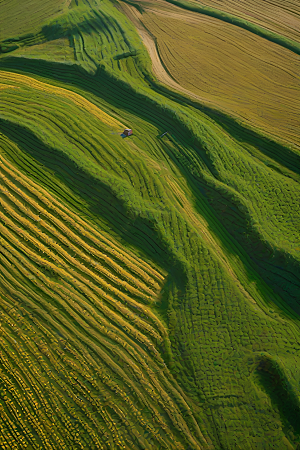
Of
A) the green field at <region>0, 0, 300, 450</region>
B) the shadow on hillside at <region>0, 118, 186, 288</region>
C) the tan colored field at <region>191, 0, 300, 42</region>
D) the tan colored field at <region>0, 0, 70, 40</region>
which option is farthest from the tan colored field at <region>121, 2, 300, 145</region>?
the shadow on hillside at <region>0, 118, 186, 288</region>

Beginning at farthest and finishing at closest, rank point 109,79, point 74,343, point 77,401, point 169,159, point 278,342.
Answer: point 109,79, point 169,159, point 278,342, point 74,343, point 77,401

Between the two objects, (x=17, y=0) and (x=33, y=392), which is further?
(x=17, y=0)

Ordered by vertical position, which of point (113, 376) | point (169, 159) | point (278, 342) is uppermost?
point (169, 159)

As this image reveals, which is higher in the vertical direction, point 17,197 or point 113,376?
point 17,197

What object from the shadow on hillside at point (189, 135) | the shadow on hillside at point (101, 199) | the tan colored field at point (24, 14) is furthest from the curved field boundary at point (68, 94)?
the tan colored field at point (24, 14)

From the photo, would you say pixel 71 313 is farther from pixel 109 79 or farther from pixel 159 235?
pixel 109 79

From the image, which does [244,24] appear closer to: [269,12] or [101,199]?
[269,12]

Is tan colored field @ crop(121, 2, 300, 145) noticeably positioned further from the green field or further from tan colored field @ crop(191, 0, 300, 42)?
tan colored field @ crop(191, 0, 300, 42)

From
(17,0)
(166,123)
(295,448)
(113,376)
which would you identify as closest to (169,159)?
(166,123)

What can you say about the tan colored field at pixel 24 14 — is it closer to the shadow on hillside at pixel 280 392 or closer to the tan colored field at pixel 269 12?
the tan colored field at pixel 269 12
